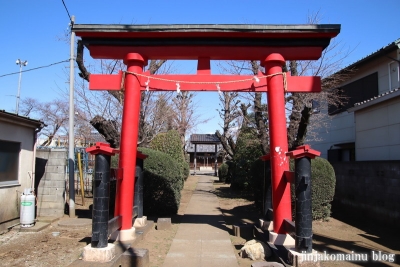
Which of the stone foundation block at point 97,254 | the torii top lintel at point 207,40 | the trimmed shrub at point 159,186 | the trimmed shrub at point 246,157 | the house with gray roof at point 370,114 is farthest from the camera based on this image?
the trimmed shrub at point 246,157

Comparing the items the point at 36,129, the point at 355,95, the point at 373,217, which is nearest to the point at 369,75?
the point at 355,95

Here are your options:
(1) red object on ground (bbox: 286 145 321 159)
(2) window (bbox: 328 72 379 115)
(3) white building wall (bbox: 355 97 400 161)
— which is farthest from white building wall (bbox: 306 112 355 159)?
(1) red object on ground (bbox: 286 145 321 159)

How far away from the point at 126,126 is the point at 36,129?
3988 millimetres

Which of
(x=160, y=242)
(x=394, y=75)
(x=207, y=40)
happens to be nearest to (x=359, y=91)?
(x=394, y=75)

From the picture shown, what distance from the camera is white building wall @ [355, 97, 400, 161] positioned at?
9523 mm

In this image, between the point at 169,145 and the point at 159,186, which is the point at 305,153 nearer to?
the point at 159,186

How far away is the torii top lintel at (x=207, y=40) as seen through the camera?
6.82 m

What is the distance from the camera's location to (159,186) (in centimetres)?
940

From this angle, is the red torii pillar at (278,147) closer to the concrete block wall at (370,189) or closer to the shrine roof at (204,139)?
the concrete block wall at (370,189)

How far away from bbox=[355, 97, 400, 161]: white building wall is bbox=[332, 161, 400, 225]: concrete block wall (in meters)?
0.95

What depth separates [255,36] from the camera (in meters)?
6.97

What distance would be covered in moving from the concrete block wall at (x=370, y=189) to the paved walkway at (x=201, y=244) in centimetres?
431

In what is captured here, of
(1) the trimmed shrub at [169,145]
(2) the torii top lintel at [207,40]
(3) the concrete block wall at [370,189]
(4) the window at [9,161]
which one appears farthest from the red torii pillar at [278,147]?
(1) the trimmed shrub at [169,145]

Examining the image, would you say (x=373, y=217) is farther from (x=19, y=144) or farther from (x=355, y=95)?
(x=19, y=144)
